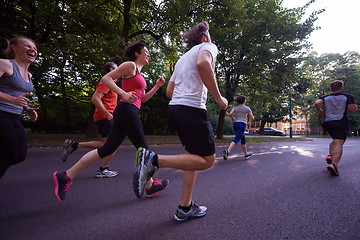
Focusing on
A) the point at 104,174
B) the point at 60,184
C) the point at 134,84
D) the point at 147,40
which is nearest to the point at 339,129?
the point at 134,84

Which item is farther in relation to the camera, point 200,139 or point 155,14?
point 155,14

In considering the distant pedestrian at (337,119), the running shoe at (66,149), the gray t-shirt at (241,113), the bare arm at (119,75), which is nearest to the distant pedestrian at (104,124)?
the running shoe at (66,149)

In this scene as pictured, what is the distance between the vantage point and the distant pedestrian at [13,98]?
6.12ft

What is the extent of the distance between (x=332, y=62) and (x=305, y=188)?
43.4 m

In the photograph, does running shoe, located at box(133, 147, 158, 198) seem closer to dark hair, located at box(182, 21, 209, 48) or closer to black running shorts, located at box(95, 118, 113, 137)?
dark hair, located at box(182, 21, 209, 48)

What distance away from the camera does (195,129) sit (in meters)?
1.82

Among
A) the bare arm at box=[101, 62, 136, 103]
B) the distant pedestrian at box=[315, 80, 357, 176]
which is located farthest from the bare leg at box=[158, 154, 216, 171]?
the distant pedestrian at box=[315, 80, 357, 176]

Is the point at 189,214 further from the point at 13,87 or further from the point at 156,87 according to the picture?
the point at 13,87

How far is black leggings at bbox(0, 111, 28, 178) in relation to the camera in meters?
1.86

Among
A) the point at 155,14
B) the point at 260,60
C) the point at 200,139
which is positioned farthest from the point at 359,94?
the point at 200,139

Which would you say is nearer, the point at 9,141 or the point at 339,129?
the point at 9,141

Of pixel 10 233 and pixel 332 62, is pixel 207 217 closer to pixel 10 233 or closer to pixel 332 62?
pixel 10 233

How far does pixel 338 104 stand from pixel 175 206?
156 inches

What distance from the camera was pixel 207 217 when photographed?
2.09 meters
